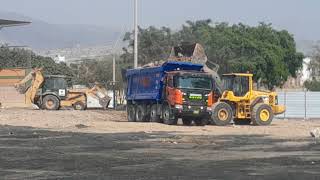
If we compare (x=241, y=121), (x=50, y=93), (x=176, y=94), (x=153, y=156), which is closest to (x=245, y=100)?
(x=241, y=121)

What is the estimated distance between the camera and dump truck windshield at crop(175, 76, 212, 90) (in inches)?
1385

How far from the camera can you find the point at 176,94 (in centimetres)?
3494

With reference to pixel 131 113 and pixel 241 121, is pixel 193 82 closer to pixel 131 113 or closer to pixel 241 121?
A: pixel 241 121

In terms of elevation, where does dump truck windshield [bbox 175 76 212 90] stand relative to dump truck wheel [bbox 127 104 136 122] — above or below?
above

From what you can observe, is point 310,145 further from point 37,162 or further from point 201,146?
point 37,162

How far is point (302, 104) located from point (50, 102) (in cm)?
1951

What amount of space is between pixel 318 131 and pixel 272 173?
45.3ft

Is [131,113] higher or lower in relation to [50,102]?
lower

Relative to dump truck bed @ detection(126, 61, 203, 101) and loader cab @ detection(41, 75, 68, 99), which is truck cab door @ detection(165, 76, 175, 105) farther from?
loader cab @ detection(41, 75, 68, 99)

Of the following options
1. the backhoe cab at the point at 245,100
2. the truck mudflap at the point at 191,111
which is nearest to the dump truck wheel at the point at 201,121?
the truck mudflap at the point at 191,111

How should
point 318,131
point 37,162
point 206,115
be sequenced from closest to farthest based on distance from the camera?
point 37,162
point 318,131
point 206,115

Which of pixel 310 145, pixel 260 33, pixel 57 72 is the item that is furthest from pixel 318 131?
pixel 57 72

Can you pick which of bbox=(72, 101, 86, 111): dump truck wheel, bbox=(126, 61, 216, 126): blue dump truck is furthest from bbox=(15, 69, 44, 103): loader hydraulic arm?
bbox=(126, 61, 216, 126): blue dump truck

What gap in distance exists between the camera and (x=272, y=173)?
14078mm
